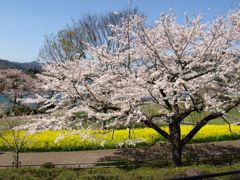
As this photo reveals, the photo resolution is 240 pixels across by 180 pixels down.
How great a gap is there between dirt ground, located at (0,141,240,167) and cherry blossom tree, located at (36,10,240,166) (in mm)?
4386

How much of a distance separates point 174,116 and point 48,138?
9.13 meters

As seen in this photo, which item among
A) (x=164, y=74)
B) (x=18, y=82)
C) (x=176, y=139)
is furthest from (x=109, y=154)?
(x=18, y=82)

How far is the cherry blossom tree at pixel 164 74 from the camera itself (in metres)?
10.2

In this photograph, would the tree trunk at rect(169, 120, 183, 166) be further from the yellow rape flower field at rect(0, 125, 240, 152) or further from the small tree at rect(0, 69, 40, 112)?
the small tree at rect(0, 69, 40, 112)

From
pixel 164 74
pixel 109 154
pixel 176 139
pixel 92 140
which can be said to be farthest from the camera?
pixel 109 154

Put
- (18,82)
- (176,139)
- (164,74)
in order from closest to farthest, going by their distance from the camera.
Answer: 1. (164,74)
2. (176,139)
3. (18,82)

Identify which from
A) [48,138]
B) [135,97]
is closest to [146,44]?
[135,97]

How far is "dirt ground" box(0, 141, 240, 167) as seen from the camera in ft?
50.0

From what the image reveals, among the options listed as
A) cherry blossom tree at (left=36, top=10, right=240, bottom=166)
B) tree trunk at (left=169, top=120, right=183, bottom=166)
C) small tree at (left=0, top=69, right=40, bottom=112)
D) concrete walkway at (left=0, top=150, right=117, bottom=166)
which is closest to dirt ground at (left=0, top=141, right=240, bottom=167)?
concrete walkway at (left=0, top=150, right=117, bottom=166)

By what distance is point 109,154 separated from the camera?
52.7 feet

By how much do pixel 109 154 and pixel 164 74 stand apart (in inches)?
267

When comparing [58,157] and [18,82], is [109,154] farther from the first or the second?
[18,82]

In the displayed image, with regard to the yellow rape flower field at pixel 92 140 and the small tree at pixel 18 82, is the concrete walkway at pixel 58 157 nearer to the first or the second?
the yellow rape flower field at pixel 92 140

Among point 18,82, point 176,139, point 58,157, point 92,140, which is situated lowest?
point 58,157
